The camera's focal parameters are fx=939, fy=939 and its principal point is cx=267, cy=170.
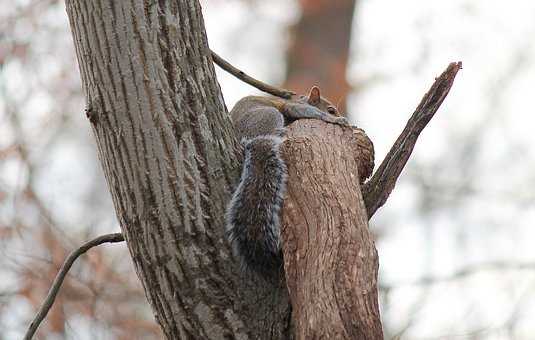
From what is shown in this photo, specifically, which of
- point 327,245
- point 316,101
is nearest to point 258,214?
point 327,245

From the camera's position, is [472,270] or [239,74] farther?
[472,270]

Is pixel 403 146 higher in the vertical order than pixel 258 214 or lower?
higher

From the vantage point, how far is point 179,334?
2273mm

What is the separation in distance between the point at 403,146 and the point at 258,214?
0.44 m

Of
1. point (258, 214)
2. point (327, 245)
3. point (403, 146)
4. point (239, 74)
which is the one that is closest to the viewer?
point (327, 245)

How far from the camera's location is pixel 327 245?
7.30 feet

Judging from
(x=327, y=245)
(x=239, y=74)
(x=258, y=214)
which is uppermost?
(x=239, y=74)

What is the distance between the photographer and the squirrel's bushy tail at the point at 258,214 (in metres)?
2.31

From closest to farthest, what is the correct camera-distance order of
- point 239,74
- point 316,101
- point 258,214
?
point 258,214 < point 239,74 < point 316,101

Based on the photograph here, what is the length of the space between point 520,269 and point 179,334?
3920mm

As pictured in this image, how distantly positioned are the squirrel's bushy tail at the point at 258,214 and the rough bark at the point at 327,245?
3 centimetres

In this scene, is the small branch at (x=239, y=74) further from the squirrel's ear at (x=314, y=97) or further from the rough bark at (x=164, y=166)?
the squirrel's ear at (x=314, y=97)

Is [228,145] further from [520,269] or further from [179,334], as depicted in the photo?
[520,269]

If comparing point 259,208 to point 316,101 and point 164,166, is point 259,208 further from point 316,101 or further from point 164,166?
point 316,101
